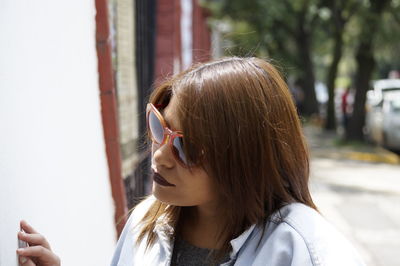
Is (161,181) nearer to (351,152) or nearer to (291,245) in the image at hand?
(291,245)

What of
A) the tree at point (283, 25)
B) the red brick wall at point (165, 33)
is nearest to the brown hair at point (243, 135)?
the red brick wall at point (165, 33)

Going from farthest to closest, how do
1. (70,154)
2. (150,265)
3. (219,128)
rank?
(70,154)
(150,265)
(219,128)

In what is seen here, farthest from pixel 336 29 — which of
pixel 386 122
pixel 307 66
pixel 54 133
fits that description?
pixel 54 133

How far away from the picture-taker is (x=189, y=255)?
1613 mm

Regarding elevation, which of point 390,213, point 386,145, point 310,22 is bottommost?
point 386,145

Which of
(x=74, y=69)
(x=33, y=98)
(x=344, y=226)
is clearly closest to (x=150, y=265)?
(x=33, y=98)

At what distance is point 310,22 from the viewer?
76.0ft

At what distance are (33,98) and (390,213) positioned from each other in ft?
22.0

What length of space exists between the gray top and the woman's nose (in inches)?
9.9

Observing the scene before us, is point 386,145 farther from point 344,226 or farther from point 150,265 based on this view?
point 150,265

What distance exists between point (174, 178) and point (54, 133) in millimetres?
573

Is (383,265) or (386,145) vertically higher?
(383,265)

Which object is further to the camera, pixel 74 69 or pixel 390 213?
pixel 390 213

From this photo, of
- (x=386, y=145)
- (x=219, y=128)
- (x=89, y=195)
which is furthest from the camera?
(x=386, y=145)
